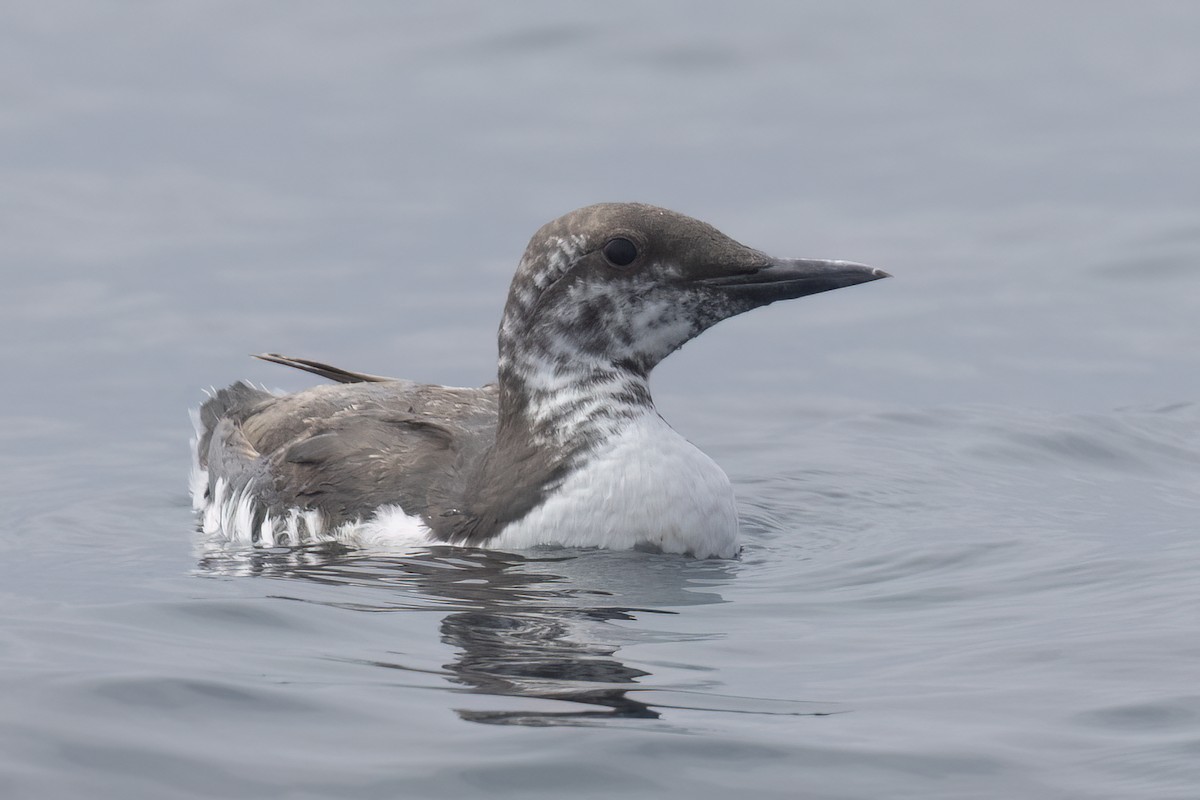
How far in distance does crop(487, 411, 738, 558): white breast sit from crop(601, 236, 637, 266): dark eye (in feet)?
2.04

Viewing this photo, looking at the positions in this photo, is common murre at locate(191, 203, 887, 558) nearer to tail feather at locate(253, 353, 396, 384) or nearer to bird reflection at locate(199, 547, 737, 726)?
bird reflection at locate(199, 547, 737, 726)

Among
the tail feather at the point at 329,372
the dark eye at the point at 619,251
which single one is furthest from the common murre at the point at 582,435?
the tail feather at the point at 329,372

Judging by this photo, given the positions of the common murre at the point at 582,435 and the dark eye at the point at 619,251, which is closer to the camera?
the common murre at the point at 582,435

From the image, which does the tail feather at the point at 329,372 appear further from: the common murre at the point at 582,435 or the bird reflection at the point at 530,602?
the bird reflection at the point at 530,602

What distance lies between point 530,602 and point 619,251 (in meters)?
1.53

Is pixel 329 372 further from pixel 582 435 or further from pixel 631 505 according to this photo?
pixel 631 505

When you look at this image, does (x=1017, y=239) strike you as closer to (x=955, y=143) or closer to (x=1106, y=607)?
(x=955, y=143)

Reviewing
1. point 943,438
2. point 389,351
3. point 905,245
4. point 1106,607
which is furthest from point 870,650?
point 905,245

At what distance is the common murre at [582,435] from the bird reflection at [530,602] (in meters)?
0.12

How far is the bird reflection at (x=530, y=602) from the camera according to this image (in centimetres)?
556

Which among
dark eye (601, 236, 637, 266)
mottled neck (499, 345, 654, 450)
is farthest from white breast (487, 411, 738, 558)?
dark eye (601, 236, 637, 266)

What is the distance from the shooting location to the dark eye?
24.9ft

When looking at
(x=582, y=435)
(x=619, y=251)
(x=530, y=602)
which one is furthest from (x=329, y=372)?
(x=530, y=602)

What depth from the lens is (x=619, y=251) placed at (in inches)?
299
